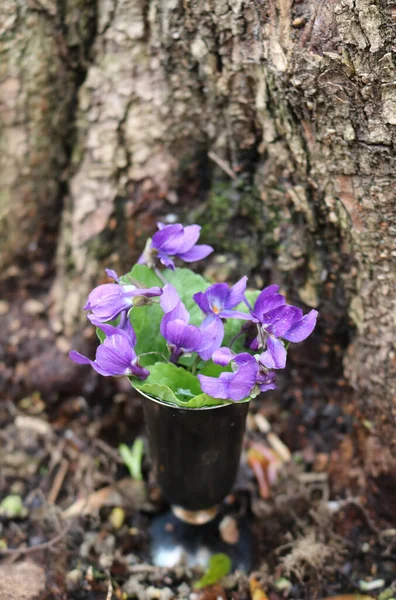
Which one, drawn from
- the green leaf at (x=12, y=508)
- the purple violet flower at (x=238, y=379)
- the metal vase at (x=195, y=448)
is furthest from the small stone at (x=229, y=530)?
the purple violet flower at (x=238, y=379)

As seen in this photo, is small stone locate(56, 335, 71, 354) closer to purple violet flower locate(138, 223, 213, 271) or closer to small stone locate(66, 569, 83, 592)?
small stone locate(66, 569, 83, 592)

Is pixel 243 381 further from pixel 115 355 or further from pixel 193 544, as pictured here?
pixel 193 544

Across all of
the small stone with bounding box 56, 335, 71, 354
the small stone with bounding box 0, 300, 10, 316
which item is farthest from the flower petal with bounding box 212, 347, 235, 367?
the small stone with bounding box 0, 300, 10, 316

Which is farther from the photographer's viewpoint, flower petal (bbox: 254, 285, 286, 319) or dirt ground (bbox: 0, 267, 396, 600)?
dirt ground (bbox: 0, 267, 396, 600)

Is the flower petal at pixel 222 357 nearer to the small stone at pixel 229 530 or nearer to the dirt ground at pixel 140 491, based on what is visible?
the dirt ground at pixel 140 491

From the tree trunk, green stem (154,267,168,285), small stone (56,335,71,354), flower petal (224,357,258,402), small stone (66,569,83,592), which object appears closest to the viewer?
flower petal (224,357,258,402)

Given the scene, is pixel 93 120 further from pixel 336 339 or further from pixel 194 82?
pixel 336 339
